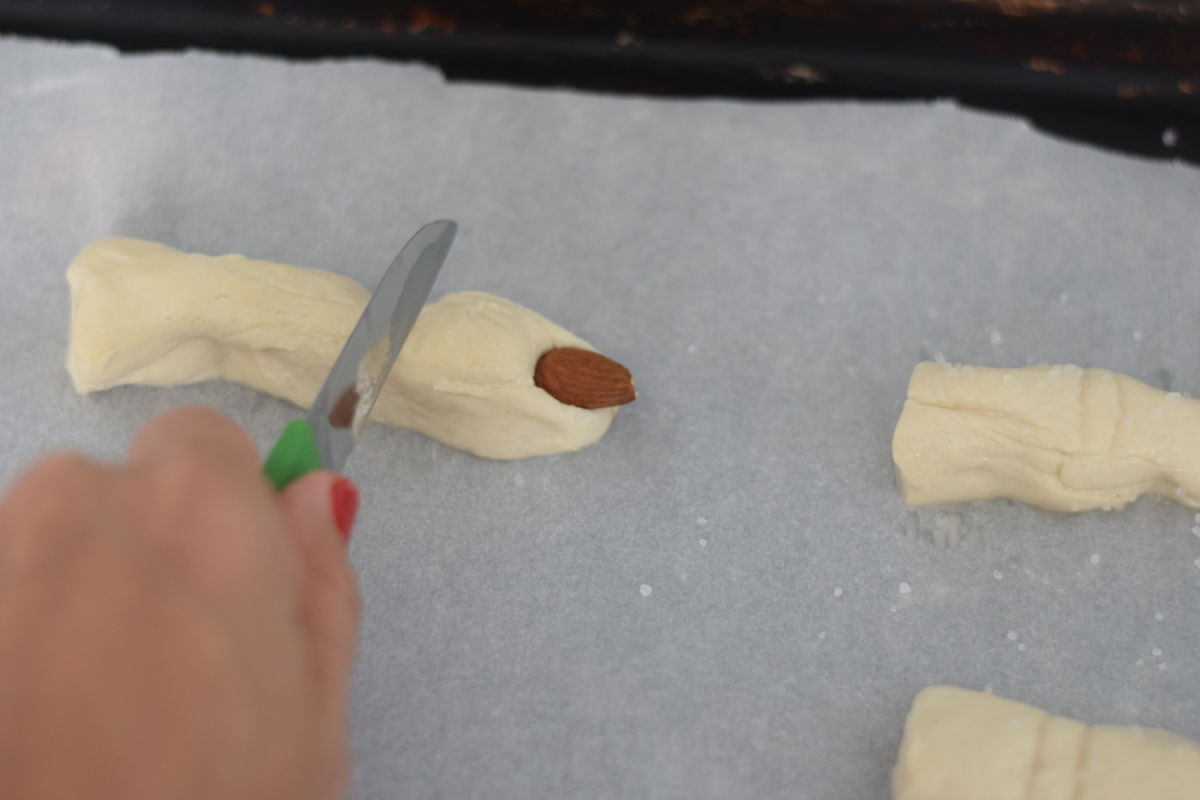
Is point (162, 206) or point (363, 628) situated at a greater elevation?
point (162, 206)

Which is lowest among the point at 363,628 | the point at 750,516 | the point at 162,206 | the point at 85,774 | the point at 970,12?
the point at 363,628

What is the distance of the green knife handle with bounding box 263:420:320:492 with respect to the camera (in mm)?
900

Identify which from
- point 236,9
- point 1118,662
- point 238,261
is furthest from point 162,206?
point 1118,662

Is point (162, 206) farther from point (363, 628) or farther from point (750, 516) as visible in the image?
point (750, 516)

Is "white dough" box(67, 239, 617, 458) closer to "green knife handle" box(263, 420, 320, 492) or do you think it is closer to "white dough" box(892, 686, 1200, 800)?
"green knife handle" box(263, 420, 320, 492)

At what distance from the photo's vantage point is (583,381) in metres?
1.28

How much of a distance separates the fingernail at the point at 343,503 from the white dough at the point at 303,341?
1.33 feet

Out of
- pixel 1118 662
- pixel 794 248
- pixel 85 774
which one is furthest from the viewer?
pixel 794 248

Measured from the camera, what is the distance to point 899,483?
1.31 m

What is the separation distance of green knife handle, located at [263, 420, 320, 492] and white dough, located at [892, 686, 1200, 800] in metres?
0.74

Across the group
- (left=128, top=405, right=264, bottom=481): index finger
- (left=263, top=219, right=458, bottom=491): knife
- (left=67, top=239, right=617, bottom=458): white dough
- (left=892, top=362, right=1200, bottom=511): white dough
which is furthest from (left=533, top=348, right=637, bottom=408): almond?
(left=128, top=405, right=264, bottom=481): index finger

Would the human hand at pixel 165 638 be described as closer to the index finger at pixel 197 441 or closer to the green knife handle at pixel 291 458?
the index finger at pixel 197 441

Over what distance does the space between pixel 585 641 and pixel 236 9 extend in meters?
1.30

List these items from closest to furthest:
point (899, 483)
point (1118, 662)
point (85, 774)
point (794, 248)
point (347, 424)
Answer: point (85, 774) < point (347, 424) < point (1118, 662) < point (899, 483) < point (794, 248)
